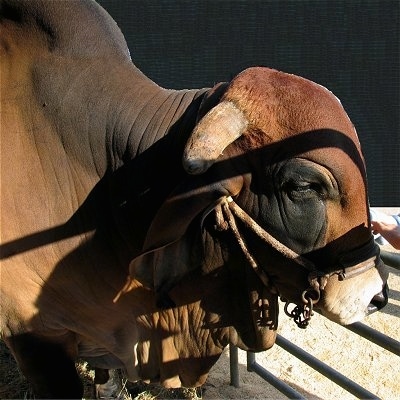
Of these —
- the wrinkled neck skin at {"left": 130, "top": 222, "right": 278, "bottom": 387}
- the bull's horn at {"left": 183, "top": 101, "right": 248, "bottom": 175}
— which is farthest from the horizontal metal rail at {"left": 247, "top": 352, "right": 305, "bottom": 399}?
the bull's horn at {"left": 183, "top": 101, "right": 248, "bottom": 175}

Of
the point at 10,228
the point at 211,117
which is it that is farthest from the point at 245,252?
the point at 10,228

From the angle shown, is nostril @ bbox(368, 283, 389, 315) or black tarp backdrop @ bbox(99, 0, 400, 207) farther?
black tarp backdrop @ bbox(99, 0, 400, 207)

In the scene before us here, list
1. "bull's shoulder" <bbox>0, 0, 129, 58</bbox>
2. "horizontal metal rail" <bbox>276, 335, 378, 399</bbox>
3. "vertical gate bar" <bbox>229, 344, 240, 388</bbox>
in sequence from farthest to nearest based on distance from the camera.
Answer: "vertical gate bar" <bbox>229, 344, 240, 388</bbox>, "horizontal metal rail" <bbox>276, 335, 378, 399</bbox>, "bull's shoulder" <bbox>0, 0, 129, 58</bbox>

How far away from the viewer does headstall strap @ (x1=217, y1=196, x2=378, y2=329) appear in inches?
77.4

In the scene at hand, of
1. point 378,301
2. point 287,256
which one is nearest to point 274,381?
point 378,301

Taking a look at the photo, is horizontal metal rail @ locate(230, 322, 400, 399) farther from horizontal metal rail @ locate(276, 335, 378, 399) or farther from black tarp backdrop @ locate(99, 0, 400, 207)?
black tarp backdrop @ locate(99, 0, 400, 207)

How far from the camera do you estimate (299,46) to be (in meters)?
6.40

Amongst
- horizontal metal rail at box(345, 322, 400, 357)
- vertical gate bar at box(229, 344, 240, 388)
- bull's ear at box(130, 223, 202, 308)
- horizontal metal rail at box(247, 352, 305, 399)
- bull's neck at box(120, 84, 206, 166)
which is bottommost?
vertical gate bar at box(229, 344, 240, 388)

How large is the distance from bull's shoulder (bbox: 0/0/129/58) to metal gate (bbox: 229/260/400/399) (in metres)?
1.55

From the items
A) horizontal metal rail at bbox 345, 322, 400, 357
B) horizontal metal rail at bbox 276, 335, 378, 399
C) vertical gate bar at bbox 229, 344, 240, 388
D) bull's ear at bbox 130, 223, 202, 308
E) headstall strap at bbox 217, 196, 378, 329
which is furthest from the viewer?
vertical gate bar at bbox 229, 344, 240, 388

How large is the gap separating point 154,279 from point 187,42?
4663mm

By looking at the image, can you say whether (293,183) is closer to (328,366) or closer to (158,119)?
(158,119)

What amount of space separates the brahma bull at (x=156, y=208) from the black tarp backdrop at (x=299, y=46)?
13.1 ft

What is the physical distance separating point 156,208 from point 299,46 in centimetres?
466
